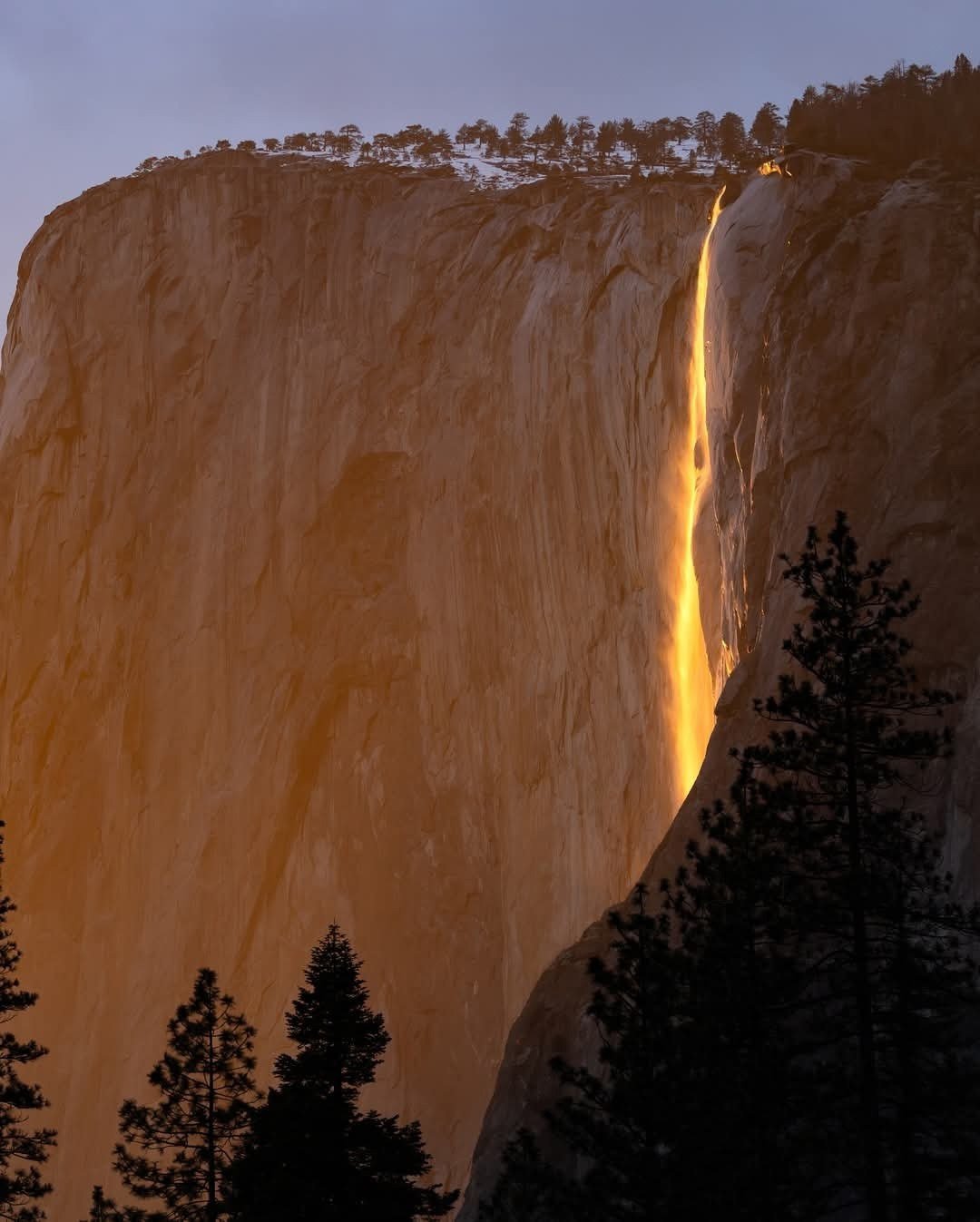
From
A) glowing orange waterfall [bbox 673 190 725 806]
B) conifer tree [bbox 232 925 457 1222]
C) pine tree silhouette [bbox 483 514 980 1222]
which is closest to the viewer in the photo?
pine tree silhouette [bbox 483 514 980 1222]

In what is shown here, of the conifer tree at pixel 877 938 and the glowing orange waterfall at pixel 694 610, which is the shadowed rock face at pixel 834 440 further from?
the conifer tree at pixel 877 938

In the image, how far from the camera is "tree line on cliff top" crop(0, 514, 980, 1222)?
56.0ft

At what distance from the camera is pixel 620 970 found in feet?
67.1

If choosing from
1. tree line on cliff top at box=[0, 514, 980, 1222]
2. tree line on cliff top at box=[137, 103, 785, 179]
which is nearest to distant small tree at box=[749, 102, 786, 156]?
tree line on cliff top at box=[137, 103, 785, 179]

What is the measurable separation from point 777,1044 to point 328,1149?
4.71 metres

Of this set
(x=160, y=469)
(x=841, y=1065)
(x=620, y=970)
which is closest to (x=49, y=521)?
(x=160, y=469)

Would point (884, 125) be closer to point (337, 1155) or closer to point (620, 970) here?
point (620, 970)

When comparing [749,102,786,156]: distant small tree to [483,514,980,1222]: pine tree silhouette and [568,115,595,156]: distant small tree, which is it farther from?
[483,514,980,1222]: pine tree silhouette

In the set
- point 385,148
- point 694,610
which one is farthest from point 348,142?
point 694,610

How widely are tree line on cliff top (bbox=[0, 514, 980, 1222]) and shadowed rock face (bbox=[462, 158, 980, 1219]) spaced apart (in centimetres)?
343

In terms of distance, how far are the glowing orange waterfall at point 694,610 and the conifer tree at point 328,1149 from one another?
49.5 feet

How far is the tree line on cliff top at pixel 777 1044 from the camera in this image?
56.0 ft

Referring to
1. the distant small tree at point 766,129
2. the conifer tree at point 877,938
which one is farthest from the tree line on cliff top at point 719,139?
the conifer tree at point 877,938

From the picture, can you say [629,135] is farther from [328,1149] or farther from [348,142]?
[328,1149]
